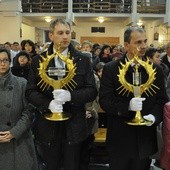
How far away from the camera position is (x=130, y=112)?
252 cm

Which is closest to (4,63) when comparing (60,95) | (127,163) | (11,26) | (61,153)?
(60,95)

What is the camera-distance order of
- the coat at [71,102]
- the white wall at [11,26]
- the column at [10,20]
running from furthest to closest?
the white wall at [11,26] < the column at [10,20] < the coat at [71,102]

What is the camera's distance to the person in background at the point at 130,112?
8.15 feet

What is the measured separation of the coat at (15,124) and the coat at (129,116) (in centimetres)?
71

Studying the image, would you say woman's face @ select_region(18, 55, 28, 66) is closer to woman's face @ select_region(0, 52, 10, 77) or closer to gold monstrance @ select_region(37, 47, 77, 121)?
woman's face @ select_region(0, 52, 10, 77)

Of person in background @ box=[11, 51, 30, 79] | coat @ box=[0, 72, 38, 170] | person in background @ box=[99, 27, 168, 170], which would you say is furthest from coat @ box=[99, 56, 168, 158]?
person in background @ box=[11, 51, 30, 79]

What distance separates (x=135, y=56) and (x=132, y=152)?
0.78 meters

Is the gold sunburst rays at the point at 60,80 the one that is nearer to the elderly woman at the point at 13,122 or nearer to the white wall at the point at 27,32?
the elderly woman at the point at 13,122

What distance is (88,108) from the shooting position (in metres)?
3.50

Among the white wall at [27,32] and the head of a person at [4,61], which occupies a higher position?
the white wall at [27,32]

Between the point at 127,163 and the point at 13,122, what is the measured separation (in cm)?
103

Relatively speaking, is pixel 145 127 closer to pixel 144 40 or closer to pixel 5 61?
pixel 144 40

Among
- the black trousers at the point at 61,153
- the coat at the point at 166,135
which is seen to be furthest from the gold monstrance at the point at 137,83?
the black trousers at the point at 61,153

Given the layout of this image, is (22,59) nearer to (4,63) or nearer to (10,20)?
(4,63)
